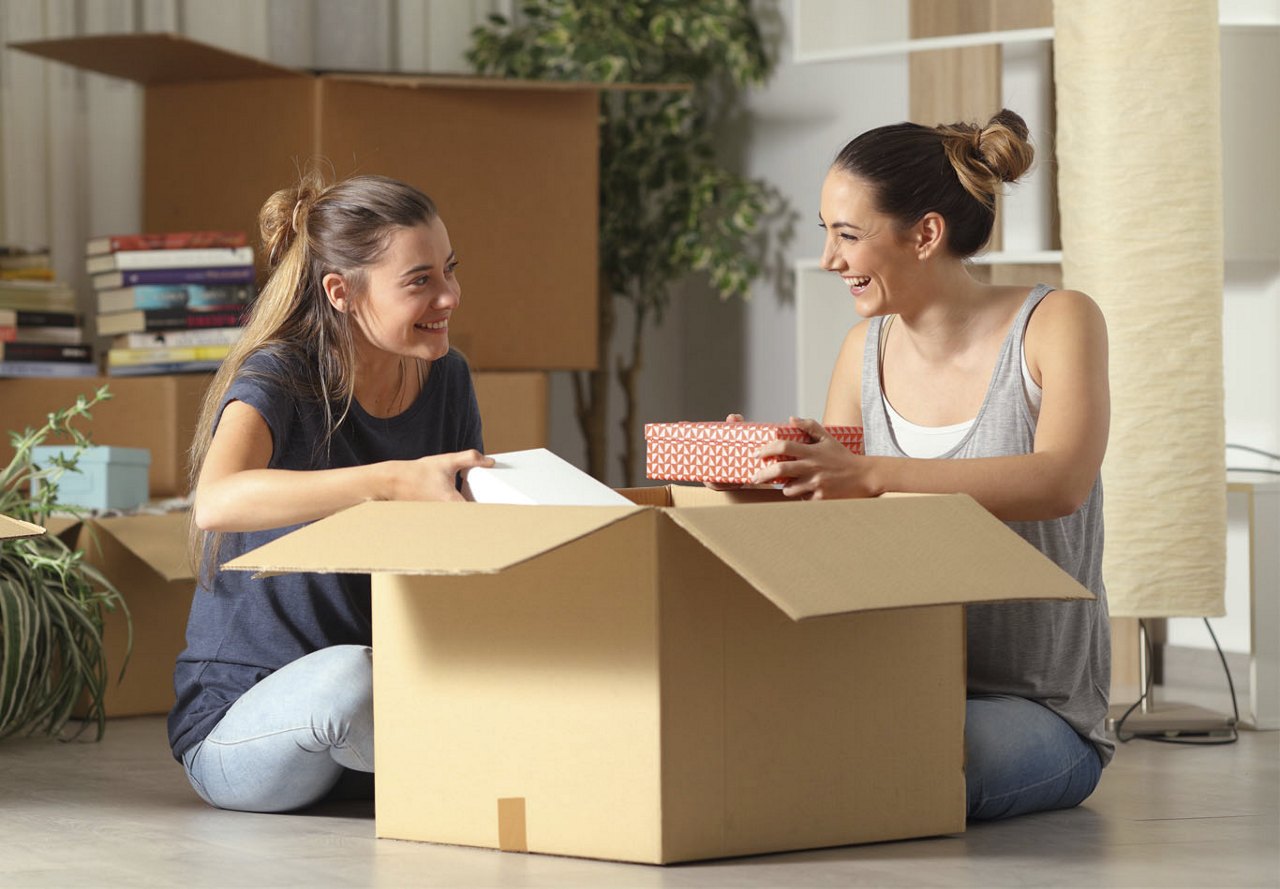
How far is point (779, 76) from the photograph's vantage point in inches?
143

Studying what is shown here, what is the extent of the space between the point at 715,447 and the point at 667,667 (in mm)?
283

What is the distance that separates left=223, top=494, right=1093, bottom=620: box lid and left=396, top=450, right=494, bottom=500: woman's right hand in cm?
8

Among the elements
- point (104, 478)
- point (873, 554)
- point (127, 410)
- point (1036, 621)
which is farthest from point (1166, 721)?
point (127, 410)

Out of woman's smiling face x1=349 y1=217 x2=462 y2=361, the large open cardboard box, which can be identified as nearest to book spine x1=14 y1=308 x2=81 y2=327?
the large open cardboard box

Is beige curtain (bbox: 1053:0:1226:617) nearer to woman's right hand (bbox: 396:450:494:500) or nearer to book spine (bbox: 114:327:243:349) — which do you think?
woman's right hand (bbox: 396:450:494:500)

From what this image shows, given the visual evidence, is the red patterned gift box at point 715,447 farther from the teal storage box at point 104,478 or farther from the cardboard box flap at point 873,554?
the teal storage box at point 104,478

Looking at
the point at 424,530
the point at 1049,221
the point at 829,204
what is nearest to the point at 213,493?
the point at 424,530

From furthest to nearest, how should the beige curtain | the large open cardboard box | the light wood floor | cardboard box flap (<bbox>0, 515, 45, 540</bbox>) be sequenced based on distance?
the large open cardboard box < the beige curtain < cardboard box flap (<bbox>0, 515, 45, 540</bbox>) < the light wood floor

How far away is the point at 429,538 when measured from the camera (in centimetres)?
131

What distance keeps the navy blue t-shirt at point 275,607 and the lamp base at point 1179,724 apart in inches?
41.8

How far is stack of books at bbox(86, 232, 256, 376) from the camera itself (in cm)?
282

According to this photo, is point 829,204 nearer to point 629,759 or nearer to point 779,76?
point 629,759

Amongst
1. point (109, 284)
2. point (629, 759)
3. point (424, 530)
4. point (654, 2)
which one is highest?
point (654, 2)

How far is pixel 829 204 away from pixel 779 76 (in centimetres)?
195
